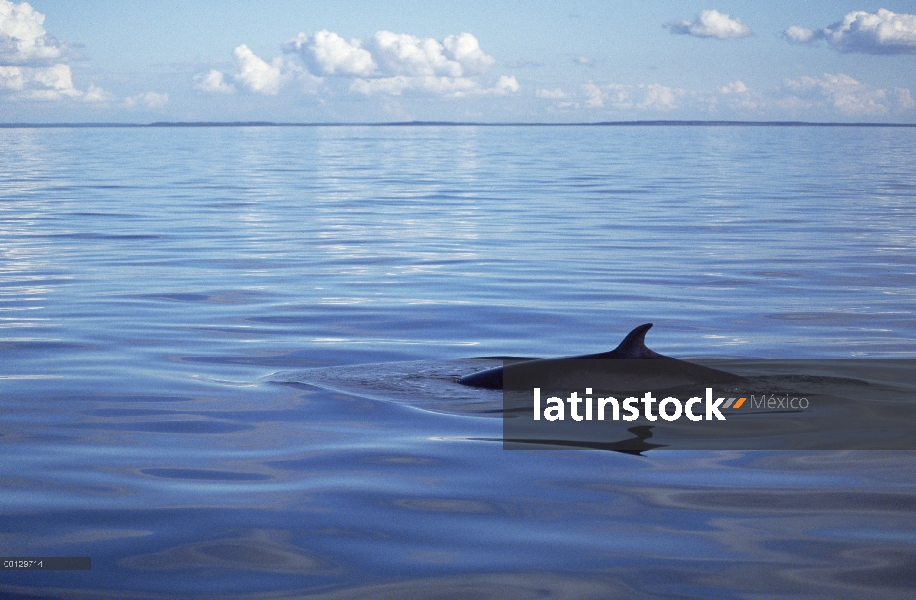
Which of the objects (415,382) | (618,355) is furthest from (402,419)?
(618,355)

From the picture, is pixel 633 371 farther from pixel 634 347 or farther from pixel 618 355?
pixel 634 347

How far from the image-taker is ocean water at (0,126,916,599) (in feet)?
16.4

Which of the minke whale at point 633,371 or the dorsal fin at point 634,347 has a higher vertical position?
the dorsal fin at point 634,347

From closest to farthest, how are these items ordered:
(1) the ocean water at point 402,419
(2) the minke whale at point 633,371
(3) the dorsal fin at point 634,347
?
(1) the ocean water at point 402,419, (3) the dorsal fin at point 634,347, (2) the minke whale at point 633,371

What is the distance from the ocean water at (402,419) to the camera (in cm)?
500

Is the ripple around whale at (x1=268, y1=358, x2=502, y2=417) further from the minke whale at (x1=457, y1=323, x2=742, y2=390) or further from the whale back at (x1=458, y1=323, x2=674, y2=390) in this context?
the minke whale at (x1=457, y1=323, x2=742, y2=390)

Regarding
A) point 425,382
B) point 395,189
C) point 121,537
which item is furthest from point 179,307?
point 395,189

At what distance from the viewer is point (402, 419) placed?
316 inches

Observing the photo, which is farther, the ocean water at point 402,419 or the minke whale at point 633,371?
the minke whale at point 633,371

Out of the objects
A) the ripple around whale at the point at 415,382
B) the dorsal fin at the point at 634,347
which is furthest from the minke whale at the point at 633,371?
the ripple around whale at the point at 415,382

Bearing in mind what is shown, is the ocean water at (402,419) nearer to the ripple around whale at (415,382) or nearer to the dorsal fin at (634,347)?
the ripple around whale at (415,382)

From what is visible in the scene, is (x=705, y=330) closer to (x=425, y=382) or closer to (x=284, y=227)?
(x=425, y=382)

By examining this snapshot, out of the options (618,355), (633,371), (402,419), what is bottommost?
(402,419)

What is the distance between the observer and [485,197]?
36.0 metres
